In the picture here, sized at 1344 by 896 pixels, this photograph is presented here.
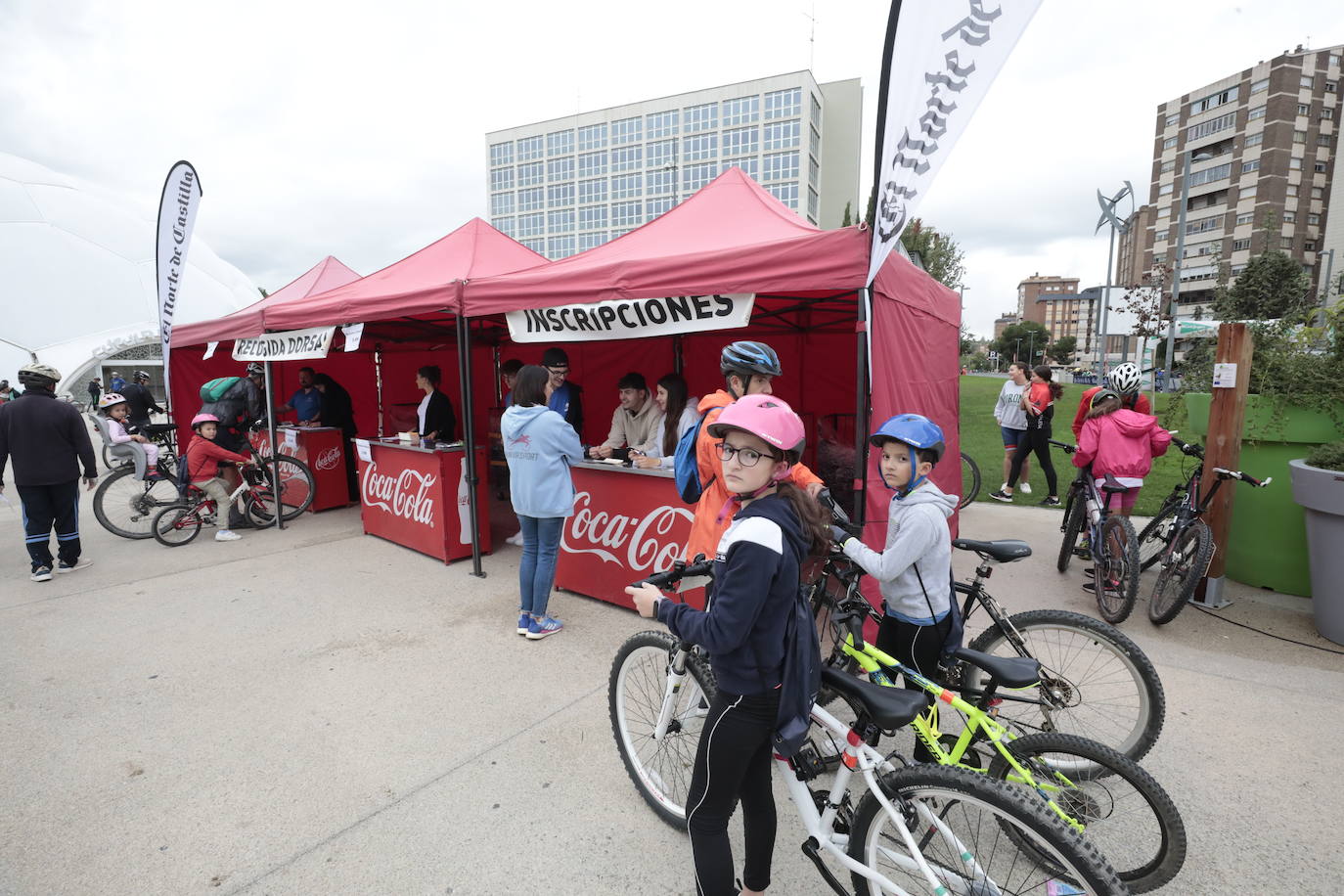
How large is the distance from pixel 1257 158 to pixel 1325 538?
82.6 meters

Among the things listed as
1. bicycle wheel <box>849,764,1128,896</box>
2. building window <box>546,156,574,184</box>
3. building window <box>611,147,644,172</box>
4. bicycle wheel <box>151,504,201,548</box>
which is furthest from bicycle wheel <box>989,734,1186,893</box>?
building window <box>546,156,574,184</box>

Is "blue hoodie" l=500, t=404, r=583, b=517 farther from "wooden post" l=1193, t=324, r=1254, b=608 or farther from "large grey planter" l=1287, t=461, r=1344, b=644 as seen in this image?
"large grey planter" l=1287, t=461, r=1344, b=644

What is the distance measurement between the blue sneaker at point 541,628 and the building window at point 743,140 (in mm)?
67819

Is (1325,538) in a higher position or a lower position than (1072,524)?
higher

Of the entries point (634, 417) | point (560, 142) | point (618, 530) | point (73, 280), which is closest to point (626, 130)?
point (560, 142)

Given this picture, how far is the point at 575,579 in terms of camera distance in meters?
5.18

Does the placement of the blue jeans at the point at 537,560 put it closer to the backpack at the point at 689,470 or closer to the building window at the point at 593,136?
the backpack at the point at 689,470

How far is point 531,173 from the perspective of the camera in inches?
2916

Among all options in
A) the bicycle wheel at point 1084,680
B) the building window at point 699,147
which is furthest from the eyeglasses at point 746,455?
the building window at point 699,147

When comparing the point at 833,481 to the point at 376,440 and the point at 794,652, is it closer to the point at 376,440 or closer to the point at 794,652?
the point at 794,652

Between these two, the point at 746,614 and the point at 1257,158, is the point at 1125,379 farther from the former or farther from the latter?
the point at 1257,158

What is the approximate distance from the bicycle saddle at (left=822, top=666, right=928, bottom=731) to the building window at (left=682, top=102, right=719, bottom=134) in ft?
238

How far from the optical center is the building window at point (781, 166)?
6238 cm

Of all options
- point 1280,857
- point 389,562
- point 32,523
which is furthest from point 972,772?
point 32,523
